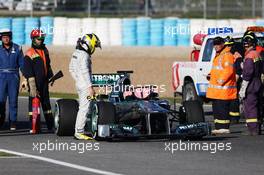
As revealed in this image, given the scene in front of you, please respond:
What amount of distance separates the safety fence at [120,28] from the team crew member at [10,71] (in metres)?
22.7

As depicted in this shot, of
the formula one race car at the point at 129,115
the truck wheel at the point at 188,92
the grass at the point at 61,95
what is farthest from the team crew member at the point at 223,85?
the grass at the point at 61,95

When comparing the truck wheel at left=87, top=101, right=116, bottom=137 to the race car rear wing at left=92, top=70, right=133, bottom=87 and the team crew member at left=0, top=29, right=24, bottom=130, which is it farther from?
the team crew member at left=0, top=29, right=24, bottom=130

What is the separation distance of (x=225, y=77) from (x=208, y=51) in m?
4.09

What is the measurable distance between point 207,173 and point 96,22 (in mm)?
30350

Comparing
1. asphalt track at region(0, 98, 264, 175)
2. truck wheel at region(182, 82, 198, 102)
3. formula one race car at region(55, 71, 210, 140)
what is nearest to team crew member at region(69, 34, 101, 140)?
formula one race car at region(55, 71, 210, 140)

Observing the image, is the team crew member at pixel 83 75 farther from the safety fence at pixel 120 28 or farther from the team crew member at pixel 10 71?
the safety fence at pixel 120 28

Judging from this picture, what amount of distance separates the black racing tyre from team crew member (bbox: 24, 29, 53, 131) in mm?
2773

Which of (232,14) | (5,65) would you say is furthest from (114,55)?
(5,65)

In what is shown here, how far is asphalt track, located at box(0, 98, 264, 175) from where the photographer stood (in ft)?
44.1

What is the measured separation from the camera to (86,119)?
56.4 feet

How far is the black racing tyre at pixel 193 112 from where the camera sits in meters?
17.3

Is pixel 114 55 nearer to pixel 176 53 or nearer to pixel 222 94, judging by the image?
pixel 176 53

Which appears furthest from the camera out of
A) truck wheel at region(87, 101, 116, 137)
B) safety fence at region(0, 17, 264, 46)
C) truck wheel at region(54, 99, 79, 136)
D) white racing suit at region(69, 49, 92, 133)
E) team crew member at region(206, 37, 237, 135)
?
safety fence at region(0, 17, 264, 46)

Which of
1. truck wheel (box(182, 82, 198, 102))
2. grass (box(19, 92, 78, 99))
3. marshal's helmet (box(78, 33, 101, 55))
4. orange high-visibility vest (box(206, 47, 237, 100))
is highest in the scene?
marshal's helmet (box(78, 33, 101, 55))
